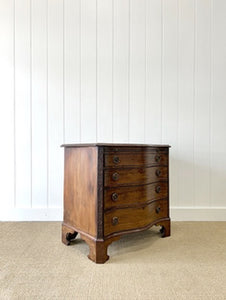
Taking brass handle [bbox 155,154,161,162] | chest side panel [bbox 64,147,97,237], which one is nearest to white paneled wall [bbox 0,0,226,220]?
brass handle [bbox 155,154,161,162]

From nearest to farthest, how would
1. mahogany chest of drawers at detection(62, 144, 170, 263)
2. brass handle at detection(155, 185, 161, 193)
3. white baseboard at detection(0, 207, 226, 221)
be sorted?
1. mahogany chest of drawers at detection(62, 144, 170, 263)
2. brass handle at detection(155, 185, 161, 193)
3. white baseboard at detection(0, 207, 226, 221)

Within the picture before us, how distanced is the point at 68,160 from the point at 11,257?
760 mm

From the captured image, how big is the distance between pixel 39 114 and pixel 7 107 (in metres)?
0.33

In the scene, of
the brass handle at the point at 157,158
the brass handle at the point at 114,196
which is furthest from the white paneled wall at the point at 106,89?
the brass handle at the point at 114,196

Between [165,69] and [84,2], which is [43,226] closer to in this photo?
[165,69]

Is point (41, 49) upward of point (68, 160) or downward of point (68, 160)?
upward

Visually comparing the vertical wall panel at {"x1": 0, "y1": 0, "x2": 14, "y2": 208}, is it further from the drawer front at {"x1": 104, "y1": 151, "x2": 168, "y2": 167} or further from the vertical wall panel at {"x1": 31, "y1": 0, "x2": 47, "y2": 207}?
the drawer front at {"x1": 104, "y1": 151, "x2": 168, "y2": 167}

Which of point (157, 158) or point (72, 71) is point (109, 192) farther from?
point (72, 71)

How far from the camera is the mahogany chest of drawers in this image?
4.82 ft

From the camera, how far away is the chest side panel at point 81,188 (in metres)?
1.49

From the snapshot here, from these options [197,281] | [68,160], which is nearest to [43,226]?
[68,160]

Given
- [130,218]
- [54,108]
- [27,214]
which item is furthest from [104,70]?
[27,214]

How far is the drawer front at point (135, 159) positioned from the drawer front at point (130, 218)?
0.32 metres

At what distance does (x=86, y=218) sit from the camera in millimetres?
1550
